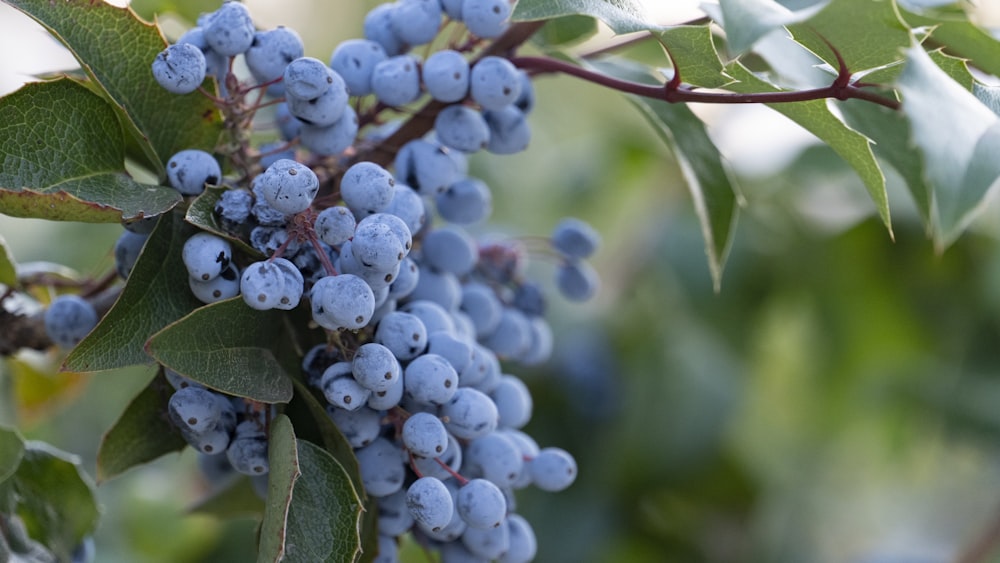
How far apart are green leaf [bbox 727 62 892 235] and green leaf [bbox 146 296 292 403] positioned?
31 centimetres

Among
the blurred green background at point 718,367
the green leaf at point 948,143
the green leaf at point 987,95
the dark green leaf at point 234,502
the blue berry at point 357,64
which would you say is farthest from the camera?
the blurred green background at point 718,367

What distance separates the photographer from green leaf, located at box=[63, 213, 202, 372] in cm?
50

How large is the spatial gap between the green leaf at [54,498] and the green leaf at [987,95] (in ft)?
2.14

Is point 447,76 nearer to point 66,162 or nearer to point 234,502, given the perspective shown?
point 66,162

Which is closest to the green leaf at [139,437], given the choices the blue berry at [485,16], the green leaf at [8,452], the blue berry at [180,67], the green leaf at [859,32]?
the green leaf at [8,452]

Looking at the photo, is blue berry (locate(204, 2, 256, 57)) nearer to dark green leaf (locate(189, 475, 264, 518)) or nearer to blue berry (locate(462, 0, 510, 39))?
blue berry (locate(462, 0, 510, 39))

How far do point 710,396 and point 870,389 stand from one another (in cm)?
36

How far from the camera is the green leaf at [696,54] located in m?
0.53

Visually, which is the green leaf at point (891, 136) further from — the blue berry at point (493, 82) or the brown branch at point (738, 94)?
the blue berry at point (493, 82)

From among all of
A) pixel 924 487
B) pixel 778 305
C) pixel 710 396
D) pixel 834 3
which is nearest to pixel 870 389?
pixel 778 305

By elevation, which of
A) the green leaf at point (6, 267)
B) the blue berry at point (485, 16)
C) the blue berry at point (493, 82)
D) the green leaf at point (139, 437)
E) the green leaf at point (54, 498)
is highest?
the blue berry at point (485, 16)

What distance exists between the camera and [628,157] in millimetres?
1900

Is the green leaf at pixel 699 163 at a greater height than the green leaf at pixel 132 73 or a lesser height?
lesser

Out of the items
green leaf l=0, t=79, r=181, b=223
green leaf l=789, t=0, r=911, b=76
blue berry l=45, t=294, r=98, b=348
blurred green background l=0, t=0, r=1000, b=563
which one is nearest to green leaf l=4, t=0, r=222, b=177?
green leaf l=0, t=79, r=181, b=223
